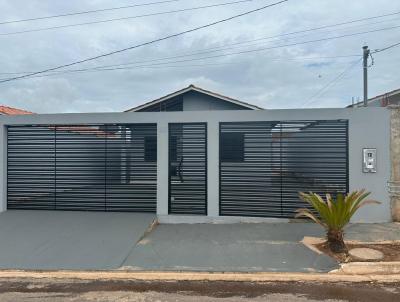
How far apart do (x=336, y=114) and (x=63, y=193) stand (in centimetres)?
778

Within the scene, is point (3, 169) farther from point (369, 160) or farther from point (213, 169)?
point (369, 160)

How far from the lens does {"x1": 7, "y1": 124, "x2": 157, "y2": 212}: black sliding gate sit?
9859mm

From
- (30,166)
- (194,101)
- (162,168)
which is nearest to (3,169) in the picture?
(30,166)

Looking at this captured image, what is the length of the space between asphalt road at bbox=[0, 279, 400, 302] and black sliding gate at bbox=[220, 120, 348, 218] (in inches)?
154

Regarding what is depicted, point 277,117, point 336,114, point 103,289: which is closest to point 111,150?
point 277,117

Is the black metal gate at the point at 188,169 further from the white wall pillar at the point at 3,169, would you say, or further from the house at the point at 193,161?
the white wall pillar at the point at 3,169

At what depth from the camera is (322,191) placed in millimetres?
8977

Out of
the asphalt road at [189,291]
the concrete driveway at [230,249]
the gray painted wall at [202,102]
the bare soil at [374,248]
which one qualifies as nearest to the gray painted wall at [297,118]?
the concrete driveway at [230,249]

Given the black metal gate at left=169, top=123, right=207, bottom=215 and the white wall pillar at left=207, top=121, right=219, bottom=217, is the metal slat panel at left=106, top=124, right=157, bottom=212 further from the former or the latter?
A: the white wall pillar at left=207, top=121, right=219, bottom=217

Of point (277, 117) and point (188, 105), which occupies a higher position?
point (188, 105)

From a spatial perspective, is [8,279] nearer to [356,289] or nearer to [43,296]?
[43,296]

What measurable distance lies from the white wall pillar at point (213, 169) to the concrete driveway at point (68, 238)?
1.62m

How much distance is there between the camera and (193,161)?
9.42 metres

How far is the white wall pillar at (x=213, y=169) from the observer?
30.2ft
